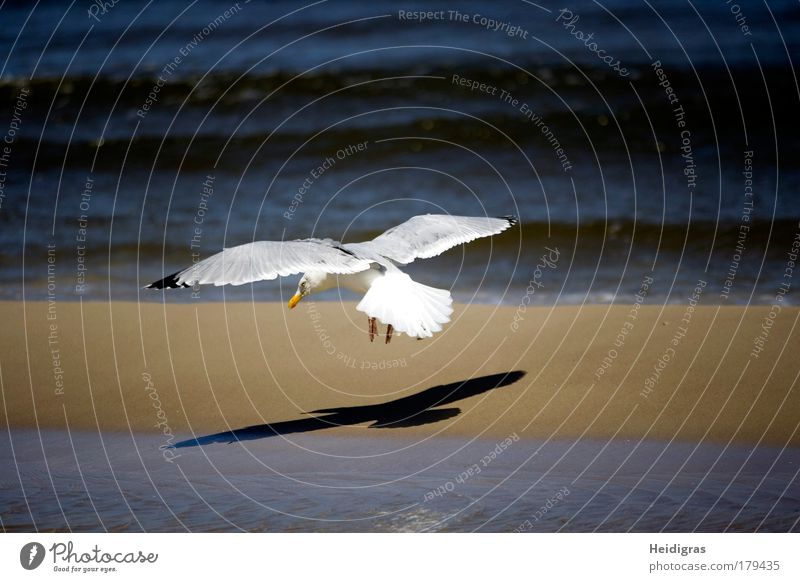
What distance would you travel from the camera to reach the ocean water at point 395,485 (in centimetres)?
679

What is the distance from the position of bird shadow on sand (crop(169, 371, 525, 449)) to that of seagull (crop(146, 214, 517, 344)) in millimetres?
561

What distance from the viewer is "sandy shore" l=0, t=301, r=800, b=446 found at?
8.17 meters

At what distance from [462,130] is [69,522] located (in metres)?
11.5

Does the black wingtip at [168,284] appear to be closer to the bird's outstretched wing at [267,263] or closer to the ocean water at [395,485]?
the bird's outstretched wing at [267,263]

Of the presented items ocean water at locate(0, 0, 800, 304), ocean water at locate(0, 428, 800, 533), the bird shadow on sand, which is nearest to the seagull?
the bird shadow on sand

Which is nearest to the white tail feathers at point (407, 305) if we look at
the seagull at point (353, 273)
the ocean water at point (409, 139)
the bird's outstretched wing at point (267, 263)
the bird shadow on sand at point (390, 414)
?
the seagull at point (353, 273)

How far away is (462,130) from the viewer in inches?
680

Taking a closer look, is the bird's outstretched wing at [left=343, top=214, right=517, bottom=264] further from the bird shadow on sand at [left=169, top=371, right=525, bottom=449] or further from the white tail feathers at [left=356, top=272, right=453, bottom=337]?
the bird shadow on sand at [left=169, top=371, right=525, bottom=449]

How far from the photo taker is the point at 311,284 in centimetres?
939

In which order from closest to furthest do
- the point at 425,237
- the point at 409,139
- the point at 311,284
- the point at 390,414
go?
the point at 390,414 → the point at 311,284 → the point at 425,237 → the point at 409,139

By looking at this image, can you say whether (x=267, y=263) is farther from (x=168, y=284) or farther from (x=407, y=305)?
(x=407, y=305)

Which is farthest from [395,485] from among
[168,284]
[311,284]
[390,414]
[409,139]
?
[409,139]

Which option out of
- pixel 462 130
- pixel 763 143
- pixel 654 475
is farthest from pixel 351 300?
pixel 763 143

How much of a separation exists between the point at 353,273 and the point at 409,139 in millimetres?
8383
